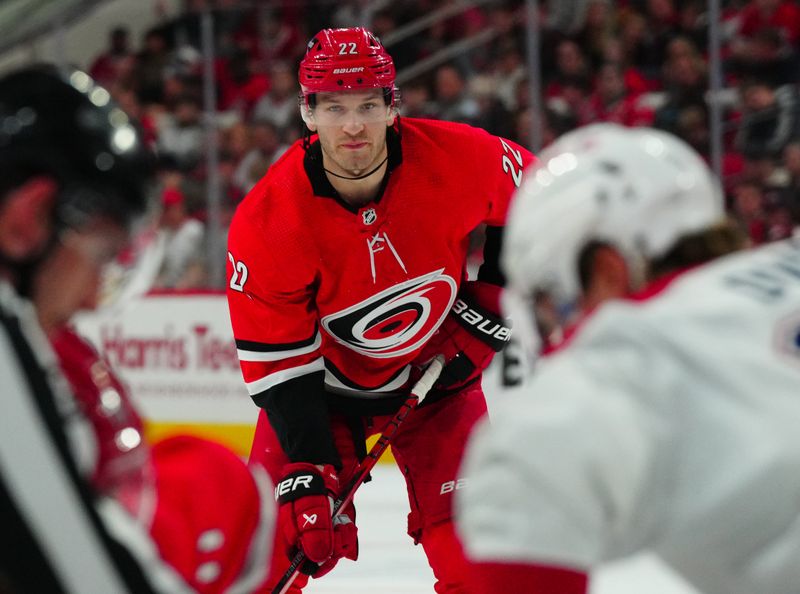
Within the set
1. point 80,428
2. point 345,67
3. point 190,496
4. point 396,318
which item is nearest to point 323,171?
point 345,67

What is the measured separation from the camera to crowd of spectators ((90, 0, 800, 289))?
4906mm

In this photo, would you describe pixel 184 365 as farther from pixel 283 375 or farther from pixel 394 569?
pixel 283 375

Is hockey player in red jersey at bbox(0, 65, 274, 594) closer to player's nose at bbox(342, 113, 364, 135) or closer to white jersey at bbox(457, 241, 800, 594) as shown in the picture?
white jersey at bbox(457, 241, 800, 594)

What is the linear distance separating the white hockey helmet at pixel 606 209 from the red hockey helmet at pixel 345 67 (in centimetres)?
136

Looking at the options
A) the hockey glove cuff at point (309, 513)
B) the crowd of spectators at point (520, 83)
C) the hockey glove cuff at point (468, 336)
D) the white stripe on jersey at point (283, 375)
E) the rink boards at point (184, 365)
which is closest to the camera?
the hockey glove cuff at point (309, 513)

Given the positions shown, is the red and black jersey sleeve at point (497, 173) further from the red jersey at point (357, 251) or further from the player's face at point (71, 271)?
the player's face at point (71, 271)

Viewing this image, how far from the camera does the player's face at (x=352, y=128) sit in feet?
7.91

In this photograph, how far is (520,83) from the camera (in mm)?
5293

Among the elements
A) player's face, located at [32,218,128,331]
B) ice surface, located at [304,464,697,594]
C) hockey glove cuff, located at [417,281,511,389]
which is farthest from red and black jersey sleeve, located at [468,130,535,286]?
player's face, located at [32,218,128,331]

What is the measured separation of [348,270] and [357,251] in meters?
0.04

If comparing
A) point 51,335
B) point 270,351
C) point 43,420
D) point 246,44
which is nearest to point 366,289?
point 270,351

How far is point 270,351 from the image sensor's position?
97.7 inches

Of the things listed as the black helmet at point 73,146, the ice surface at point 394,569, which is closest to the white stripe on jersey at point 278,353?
the ice surface at point 394,569

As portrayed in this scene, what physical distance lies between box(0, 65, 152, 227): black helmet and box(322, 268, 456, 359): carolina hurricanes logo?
1.34m
